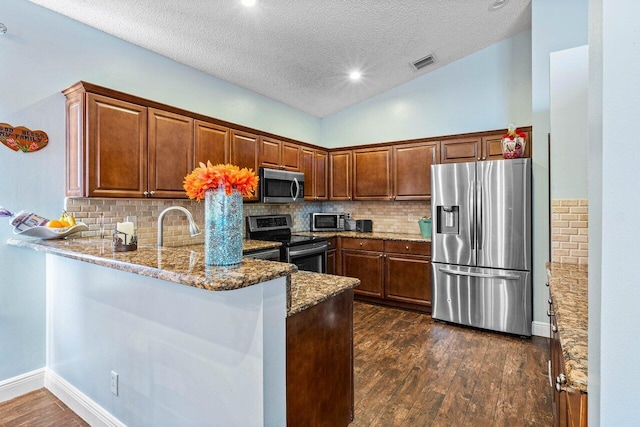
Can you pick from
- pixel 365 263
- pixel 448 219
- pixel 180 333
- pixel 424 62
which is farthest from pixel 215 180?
pixel 424 62

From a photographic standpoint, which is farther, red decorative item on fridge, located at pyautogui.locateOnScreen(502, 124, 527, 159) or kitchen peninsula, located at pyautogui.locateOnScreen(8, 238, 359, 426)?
red decorative item on fridge, located at pyautogui.locateOnScreen(502, 124, 527, 159)

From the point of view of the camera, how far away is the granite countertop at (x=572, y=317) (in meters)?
0.85

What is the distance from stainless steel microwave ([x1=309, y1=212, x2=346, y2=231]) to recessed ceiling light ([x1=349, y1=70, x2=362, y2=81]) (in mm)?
2009

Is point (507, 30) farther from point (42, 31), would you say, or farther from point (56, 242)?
point (56, 242)

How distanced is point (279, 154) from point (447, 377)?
307cm

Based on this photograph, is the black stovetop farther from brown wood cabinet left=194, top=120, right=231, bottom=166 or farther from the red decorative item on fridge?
the red decorative item on fridge

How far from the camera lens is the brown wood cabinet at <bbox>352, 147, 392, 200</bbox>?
451 centimetres

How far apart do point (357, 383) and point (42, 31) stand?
141 inches

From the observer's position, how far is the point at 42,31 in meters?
2.37

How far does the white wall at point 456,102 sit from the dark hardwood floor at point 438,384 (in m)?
2.61

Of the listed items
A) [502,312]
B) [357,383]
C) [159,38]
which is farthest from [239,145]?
[502,312]

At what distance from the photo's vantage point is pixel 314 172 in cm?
479

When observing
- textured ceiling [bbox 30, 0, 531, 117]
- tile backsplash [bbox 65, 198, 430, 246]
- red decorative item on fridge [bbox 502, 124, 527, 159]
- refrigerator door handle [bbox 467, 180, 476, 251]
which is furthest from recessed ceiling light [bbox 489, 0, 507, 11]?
tile backsplash [bbox 65, 198, 430, 246]

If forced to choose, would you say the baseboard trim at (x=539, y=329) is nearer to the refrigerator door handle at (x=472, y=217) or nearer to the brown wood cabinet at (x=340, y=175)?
the refrigerator door handle at (x=472, y=217)
